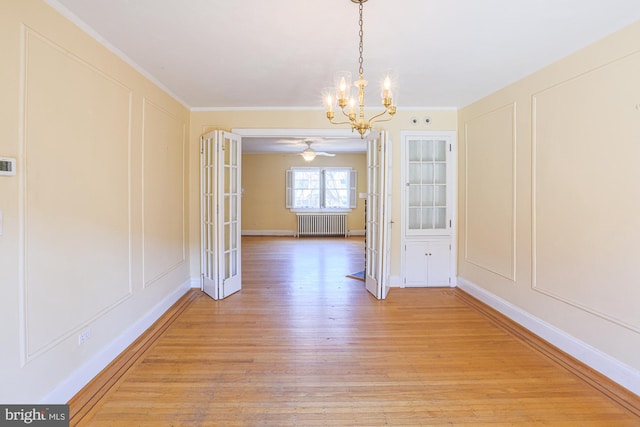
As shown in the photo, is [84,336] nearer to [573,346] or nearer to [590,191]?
[573,346]

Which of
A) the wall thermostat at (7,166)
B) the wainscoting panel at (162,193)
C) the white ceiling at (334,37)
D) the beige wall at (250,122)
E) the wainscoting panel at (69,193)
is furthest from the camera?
the beige wall at (250,122)

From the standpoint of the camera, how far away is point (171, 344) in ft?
9.86

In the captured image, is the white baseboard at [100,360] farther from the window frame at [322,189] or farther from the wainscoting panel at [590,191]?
the window frame at [322,189]

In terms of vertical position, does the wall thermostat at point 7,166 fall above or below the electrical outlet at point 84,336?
above

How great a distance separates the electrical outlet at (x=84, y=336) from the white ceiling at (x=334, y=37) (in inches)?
89.1

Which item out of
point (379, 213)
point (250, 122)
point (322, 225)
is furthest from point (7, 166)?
point (322, 225)

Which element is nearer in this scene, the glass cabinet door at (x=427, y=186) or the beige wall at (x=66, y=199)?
the beige wall at (x=66, y=199)

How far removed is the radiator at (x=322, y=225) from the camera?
10.4m

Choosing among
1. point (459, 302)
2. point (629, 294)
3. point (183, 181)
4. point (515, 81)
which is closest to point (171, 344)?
point (183, 181)

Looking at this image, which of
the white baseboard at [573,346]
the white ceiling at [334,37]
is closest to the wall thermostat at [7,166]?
the white ceiling at [334,37]

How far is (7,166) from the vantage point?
1725 millimetres

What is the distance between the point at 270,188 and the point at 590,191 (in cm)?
894

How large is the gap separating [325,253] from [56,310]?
19.3 feet

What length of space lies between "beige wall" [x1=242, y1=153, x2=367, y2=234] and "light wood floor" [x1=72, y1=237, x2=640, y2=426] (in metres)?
6.58
